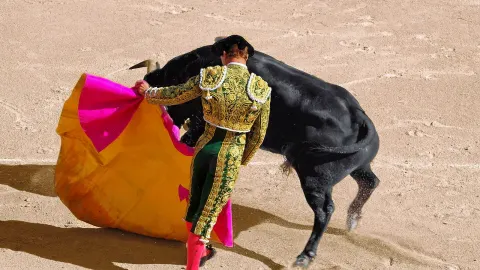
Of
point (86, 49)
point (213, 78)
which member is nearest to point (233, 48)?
point (213, 78)

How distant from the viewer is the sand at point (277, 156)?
21.8 ft

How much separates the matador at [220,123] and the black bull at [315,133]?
2.12 ft

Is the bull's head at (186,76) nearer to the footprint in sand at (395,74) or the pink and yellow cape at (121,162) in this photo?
the pink and yellow cape at (121,162)

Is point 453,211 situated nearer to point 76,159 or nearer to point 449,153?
point 449,153

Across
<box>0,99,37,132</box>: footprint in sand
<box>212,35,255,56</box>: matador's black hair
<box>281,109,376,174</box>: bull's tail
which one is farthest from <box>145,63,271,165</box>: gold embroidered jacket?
<box>0,99,37,132</box>: footprint in sand

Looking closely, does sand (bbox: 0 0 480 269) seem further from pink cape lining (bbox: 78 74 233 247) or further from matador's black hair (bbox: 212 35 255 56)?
matador's black hair (bbox: 212 35 255 56)

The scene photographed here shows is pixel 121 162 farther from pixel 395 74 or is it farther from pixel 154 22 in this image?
pixel 154 22

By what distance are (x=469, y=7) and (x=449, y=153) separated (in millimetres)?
3494

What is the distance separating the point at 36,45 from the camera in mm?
9844

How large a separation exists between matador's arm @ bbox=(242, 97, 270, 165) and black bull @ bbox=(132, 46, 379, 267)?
624 millimetres

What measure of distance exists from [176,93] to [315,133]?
1123 millimetres

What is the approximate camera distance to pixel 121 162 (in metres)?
6.62

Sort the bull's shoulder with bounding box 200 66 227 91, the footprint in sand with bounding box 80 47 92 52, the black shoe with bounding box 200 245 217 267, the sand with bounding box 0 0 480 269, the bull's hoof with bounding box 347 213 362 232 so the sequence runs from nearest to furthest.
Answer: the bull's shoulder with bounding box 200 66 227 91, the black shoe with bounding box 200 245 217 267, the sand with bounding box 0 0 480 269, the bull's hoof with bounding box 347 213 362 232, the footprint in sand with bounding box 80 47 92 52

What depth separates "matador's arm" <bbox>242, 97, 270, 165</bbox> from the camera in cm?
567
